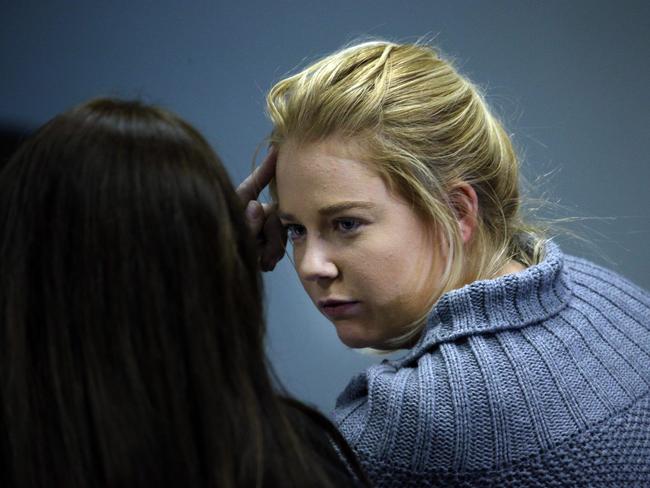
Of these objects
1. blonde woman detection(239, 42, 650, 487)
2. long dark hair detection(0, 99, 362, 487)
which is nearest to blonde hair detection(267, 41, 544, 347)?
blonde woman detection(239, 42, 650, 487)

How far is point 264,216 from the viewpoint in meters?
1.42

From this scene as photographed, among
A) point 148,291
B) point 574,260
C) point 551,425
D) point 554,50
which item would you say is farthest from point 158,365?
point 554,50

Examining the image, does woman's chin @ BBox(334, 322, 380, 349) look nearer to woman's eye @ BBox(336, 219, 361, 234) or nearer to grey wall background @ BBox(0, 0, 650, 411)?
woman's eye @ BBox(336, 219, 361, 234)

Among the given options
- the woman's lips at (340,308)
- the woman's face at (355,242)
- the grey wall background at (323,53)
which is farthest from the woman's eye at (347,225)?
the grey wall background at (323,53)

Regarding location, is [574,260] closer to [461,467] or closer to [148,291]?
[461,467]

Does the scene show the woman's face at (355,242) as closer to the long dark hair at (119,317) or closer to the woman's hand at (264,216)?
the woman's hand at (264,216)

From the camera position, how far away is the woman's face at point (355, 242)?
47.3 inches

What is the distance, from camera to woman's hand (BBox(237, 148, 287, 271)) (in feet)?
4.55

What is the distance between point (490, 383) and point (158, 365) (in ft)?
1.58

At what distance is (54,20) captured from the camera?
1715 millimetres

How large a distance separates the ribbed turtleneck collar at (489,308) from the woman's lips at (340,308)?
110 mm

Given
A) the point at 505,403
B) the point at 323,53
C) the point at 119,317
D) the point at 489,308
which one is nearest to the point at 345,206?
the point at 489,308

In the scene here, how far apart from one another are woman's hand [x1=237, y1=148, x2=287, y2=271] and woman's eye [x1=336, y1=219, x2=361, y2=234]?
20 centimetres

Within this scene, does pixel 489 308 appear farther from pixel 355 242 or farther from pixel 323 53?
pixel 323 53
